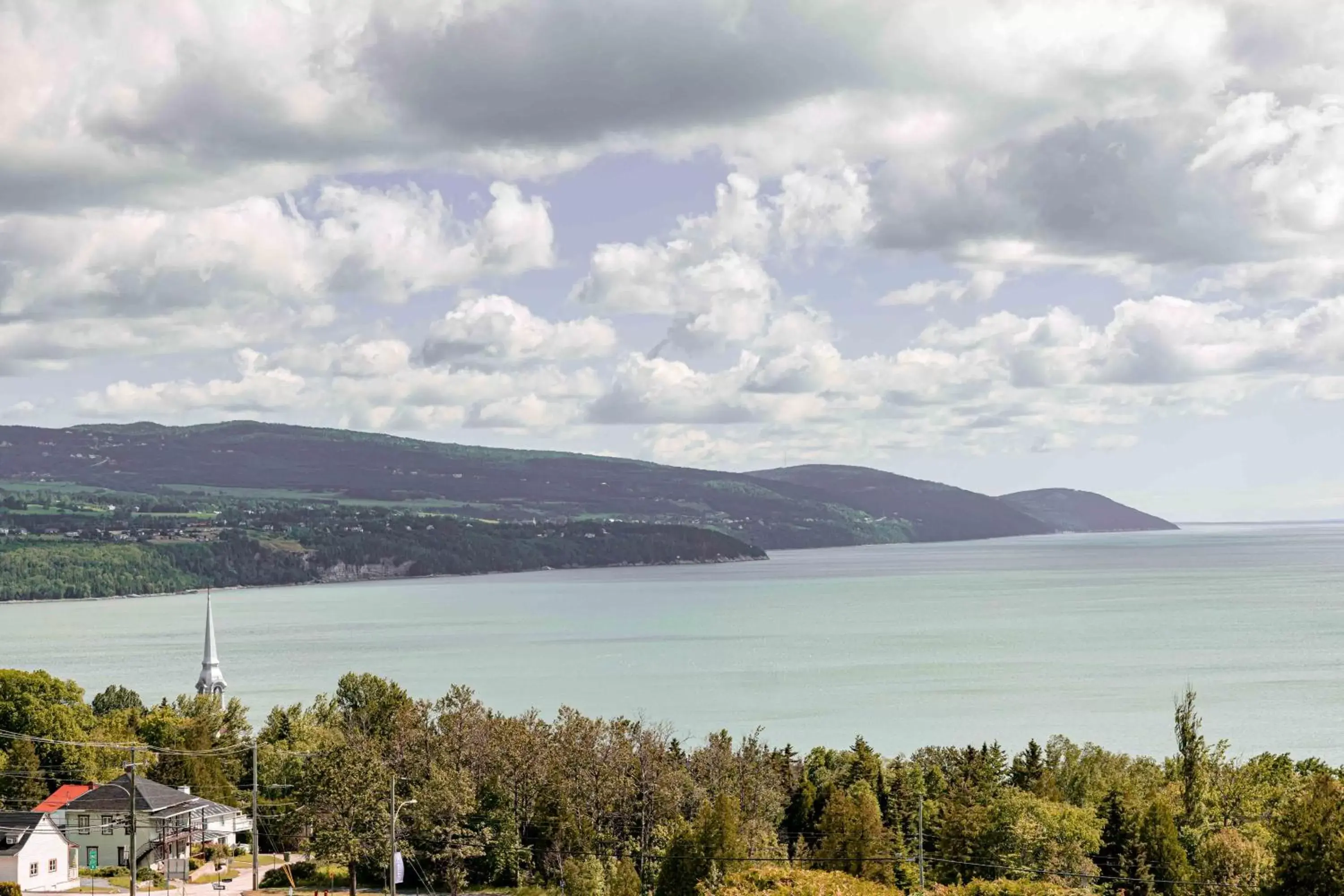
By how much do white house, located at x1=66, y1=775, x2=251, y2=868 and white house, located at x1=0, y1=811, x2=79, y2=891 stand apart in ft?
10.0

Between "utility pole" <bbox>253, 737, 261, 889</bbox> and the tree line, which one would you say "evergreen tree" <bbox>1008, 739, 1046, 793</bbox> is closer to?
the tree line

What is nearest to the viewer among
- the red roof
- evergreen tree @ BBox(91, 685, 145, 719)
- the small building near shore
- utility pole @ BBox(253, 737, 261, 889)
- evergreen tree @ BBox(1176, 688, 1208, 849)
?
evergreen tree @ BBox(1176, 688, 1208, 849)

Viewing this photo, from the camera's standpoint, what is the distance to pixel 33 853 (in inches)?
2303

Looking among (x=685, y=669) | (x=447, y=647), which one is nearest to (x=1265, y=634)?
(x=685, y=669)

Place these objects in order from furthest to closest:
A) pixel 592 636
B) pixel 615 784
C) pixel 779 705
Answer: pixel 592 636, pixel 779 705, pixel 615 784

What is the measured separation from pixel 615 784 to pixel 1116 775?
22.9 m

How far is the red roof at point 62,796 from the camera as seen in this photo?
65.5m

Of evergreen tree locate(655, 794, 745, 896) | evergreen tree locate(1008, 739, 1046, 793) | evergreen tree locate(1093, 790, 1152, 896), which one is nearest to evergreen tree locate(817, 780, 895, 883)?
evergreen tree locate(655, 794, 745, 896)

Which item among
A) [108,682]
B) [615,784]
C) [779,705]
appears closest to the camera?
[615,784]

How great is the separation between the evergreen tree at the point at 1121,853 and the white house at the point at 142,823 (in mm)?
36678

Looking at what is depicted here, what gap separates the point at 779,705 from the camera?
116000 millimetres

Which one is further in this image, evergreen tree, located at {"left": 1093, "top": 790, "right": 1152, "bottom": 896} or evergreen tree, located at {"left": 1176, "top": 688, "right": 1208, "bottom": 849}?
evergreen tree, located at {"left": 1176, "top": 688, "right": 1208, "bottom": 849}

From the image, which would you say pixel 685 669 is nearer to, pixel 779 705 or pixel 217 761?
pixel 779 705

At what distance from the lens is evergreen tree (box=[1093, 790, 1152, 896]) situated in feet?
159
